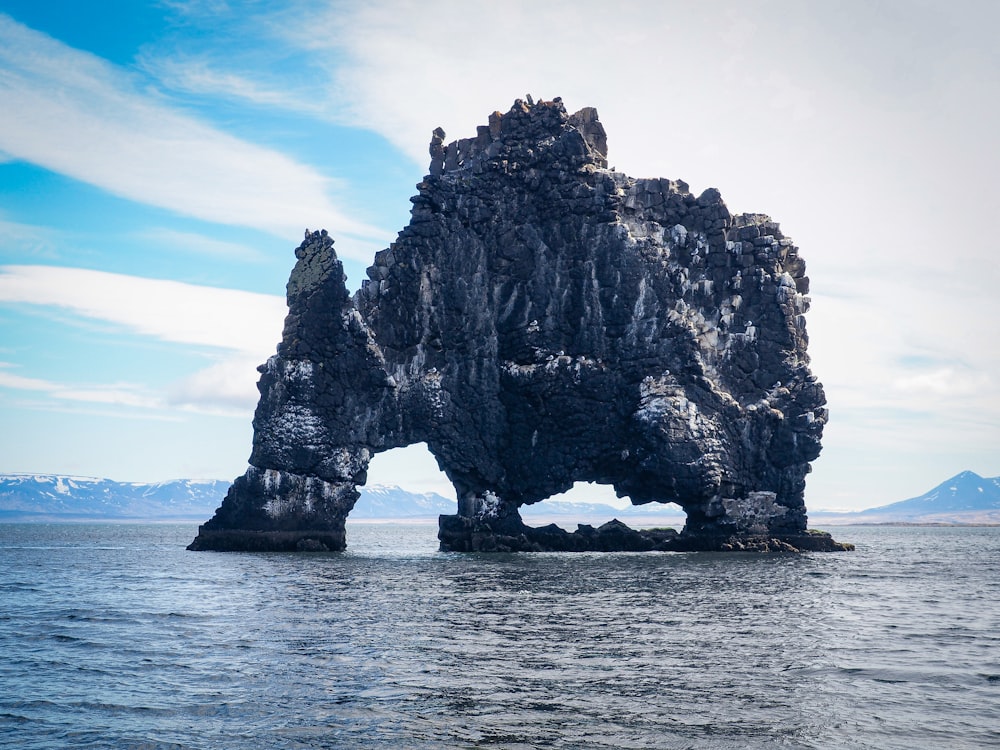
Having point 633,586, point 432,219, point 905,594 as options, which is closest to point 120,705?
point 633,586

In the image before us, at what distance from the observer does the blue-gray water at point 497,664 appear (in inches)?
875

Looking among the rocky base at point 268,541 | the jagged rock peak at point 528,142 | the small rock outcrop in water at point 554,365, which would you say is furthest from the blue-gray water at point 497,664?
the jagged rock peak at point 528,142

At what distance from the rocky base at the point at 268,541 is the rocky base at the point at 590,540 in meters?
12.3

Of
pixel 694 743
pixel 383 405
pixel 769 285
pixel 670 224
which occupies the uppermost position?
pixel 670 224

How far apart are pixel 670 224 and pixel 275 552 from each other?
48059 mm

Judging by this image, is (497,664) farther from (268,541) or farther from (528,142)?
(528,142)

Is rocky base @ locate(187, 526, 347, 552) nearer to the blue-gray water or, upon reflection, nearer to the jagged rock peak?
the blue-gray water

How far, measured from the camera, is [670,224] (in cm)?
9738

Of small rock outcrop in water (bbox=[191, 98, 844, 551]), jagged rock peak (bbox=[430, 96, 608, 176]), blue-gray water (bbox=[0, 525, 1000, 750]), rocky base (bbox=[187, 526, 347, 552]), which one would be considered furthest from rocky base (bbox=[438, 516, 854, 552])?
jagged rock peak (bbox=[430, 96, 608, 176])

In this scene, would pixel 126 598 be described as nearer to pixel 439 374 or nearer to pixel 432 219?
pixel 439 374

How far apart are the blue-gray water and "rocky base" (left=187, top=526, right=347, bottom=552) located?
29633mm

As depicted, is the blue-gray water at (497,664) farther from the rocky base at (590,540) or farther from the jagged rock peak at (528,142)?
the jagged rock peak at (528,142)

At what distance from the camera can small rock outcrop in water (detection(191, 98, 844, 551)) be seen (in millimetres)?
91688

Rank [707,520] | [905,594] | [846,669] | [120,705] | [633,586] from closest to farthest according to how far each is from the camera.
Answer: [120,705]
[846,669]
[905,594]
[633,586]
[707,520]
